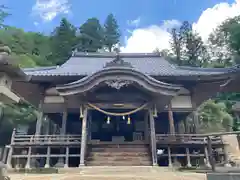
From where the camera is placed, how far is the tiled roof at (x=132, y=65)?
508 inches

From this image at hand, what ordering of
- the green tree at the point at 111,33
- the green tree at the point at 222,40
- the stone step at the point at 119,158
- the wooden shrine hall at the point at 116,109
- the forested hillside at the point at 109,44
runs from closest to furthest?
the stone step at the point at 119,158 → the wooden shrine hall at the point at 116,109 → the forested hillside at the point at 109,44 → the green tree at the point at 222,40 → the green tree at the point at 111,33

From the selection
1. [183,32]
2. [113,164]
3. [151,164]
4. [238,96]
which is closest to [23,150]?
[113,164]

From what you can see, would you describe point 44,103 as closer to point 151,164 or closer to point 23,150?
point 23,150

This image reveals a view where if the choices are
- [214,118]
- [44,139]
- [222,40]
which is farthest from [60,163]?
[222,40]

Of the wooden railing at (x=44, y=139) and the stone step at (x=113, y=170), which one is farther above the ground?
the wooden railing at (x=44, y=139)

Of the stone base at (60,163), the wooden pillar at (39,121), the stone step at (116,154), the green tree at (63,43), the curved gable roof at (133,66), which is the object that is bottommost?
the stone base at (60,163)

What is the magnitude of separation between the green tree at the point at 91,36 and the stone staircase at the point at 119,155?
2964cm

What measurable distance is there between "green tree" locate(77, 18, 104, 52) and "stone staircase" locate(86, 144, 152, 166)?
97.2 feet

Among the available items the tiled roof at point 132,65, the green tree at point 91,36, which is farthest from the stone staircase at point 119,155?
the green tree at point 91,36

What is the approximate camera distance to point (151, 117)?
10.6 metres

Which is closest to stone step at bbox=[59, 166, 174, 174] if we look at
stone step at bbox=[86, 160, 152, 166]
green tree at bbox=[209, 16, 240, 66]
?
stone step at bbox=[86, 160, 152, 166]

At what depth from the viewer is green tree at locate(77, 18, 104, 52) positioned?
3963 centimetres

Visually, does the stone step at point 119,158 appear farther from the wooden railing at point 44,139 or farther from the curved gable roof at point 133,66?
the curved gable roof at point 133,66

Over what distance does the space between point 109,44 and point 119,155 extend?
35347 mm
